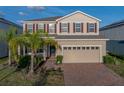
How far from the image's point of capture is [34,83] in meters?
15.8

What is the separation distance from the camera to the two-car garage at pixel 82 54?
27.8 meters

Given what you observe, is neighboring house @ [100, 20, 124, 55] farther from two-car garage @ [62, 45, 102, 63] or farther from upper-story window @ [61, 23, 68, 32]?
upper-story window @ [61, 23, 68, 32]

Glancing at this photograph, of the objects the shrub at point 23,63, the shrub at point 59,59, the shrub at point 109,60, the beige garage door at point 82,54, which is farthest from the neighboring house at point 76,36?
the shrub at point 23,63

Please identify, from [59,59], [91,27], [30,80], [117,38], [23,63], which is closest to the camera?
[30,80]

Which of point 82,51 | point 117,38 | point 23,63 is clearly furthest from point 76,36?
point 117,38

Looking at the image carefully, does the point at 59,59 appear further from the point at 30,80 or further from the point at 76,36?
the point at 30,80

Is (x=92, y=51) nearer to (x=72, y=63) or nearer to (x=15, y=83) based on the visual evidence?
(x=72, y=63)

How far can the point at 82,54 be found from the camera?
27.8 m

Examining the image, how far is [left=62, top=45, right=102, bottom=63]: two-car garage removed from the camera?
27.8 metres

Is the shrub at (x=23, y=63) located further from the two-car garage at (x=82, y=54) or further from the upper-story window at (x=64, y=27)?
the upper-story window at (x=64, y=27)

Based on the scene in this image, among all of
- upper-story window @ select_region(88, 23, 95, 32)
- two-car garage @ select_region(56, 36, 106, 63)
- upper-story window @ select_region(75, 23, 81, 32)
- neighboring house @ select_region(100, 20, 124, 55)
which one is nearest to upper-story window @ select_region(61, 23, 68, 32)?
upper-story window @ select_region(75, 23, 81, 32)

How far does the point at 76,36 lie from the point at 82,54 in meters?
2.56

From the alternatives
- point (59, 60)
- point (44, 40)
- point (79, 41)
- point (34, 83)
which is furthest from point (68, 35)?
point (34, 83)

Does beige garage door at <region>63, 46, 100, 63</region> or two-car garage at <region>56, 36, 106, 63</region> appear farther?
beige garage door at <region>63, 46, 100, 63</region>
